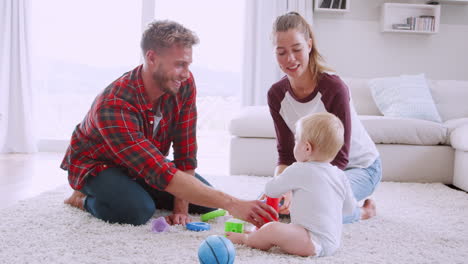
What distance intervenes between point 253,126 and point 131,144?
1.66m

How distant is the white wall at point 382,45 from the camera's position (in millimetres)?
4629

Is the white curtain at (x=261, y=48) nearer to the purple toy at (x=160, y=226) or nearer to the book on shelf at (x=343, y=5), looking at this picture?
the book on shelf at (x=343, y=5)

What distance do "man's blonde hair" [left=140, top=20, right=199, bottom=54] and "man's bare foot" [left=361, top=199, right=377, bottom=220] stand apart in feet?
3.40

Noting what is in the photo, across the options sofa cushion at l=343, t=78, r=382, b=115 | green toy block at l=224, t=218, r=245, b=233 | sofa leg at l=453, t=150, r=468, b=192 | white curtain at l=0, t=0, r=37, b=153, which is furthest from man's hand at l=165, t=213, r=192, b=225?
white curtain at l=0, t=0, r=37, b=153

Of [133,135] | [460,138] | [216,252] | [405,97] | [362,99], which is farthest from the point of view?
[362,99]

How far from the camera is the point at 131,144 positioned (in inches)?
65.0

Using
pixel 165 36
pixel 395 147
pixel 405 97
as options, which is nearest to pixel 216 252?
pixel 165 36

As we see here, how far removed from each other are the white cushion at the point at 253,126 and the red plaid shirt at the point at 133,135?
3.98ft

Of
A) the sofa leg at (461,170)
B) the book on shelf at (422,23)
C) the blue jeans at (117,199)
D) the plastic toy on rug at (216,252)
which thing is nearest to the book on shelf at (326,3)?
the book on shelf at (422,23)

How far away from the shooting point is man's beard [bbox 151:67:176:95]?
1730mm

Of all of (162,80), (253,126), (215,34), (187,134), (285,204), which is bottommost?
(285,204)

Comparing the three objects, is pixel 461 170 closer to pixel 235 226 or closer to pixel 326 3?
pixel 235 226

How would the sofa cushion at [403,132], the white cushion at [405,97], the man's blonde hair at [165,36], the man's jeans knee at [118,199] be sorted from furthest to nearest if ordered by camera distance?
the white cushion at [405,97]
the sofa cushion at [403,132]
the man's jeans knee at [118,199]
the man's blonde hair at [165,36]

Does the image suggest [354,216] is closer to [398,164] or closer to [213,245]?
[213,245]
